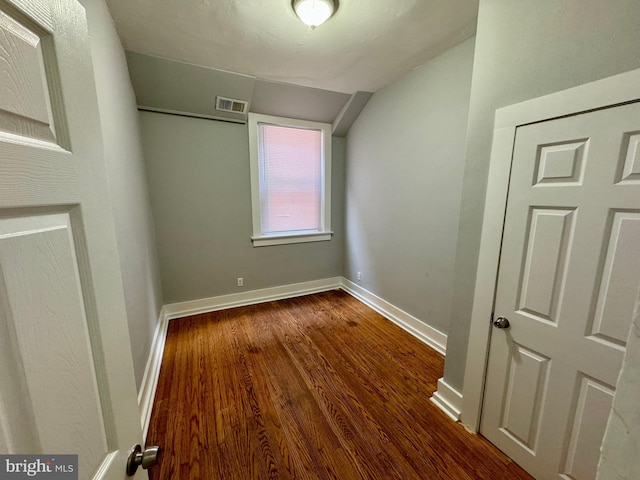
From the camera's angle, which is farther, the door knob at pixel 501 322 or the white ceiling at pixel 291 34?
the white ceiling at pixel 291 34

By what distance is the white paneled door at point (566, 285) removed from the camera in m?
0.93

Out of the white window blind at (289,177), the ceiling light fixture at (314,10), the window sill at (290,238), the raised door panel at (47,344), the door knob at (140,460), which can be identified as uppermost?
the ceiling light fixture at (314,10)

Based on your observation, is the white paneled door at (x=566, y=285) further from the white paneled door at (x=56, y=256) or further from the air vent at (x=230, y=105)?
the air vent at (x=230, y=105)

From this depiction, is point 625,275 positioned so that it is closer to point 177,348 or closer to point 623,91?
point 623,91

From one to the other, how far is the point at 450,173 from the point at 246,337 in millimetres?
2423

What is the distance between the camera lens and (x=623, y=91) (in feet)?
2.91

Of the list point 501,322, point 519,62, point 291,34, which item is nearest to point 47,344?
point 501,322

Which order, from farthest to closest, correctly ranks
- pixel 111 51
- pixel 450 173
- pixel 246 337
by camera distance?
pixel 246 337
pixel 450 173
pixel 111 51

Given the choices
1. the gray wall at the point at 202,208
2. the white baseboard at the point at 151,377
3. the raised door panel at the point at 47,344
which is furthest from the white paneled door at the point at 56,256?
the gray wall at the point at 202,208

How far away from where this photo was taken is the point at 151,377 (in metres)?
1.77

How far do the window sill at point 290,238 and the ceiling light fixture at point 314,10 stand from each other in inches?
87.1

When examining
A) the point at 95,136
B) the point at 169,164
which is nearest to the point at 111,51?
the point at 169,164

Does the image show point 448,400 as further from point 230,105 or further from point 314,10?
point 230,105

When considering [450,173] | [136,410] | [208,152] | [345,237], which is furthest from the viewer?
[345,237]
